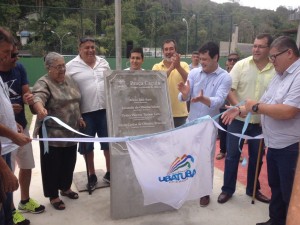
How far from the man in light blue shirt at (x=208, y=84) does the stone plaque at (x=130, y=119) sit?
0.32 meters

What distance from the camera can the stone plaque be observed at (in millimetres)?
3154

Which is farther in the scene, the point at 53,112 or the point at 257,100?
the point at 257,100

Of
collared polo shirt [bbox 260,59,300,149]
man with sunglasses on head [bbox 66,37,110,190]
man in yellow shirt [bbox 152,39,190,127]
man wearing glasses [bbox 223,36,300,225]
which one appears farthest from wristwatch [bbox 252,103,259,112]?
man with sunglasses on head [bbox 66,37,110,190]

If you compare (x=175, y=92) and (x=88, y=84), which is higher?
(x=88, y=84)

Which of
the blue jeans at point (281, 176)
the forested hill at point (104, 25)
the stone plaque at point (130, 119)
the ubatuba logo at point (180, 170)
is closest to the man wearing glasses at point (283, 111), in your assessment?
the blue jeans at point (281, 176)

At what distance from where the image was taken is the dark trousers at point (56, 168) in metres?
3.37

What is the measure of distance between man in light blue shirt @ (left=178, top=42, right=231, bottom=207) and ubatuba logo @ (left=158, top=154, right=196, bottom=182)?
0.58 metres

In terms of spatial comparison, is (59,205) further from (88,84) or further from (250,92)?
(250,92)

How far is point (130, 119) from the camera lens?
324 centimetres

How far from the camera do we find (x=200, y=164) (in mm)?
2994

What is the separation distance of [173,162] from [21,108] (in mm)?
1531

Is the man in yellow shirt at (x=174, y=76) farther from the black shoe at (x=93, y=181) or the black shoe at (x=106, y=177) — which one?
the black shoe at (x=93, y=181)

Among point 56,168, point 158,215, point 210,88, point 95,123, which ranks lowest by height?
point 158,215

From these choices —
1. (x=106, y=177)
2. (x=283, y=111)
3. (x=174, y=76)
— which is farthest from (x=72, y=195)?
(x=283, y=111)
